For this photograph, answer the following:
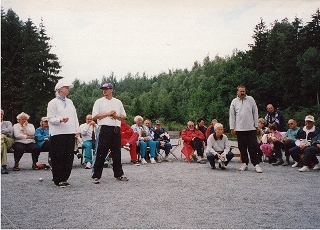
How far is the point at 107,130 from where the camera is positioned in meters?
5.71

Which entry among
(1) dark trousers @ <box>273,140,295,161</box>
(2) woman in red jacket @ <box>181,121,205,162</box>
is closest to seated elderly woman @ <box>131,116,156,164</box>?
(2) woman in red jacket @ <box>181,121,205,162</box>

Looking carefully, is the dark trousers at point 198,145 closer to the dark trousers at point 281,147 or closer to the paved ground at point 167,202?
the dark trousers at point 281,147

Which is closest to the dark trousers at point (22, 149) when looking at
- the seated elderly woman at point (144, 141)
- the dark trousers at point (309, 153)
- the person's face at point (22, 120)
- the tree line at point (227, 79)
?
the person's face at point (22, 120)

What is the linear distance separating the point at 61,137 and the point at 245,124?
11.3 ft

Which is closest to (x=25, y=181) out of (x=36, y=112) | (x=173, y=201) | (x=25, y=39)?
(x=173, y=201)

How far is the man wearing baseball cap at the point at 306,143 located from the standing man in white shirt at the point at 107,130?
3643 millimetres

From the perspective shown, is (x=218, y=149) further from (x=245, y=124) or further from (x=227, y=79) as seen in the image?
(x=227, y=79)

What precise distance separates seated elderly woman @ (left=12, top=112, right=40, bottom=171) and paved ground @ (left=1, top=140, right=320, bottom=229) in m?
1.14

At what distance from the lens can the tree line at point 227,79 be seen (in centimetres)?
2708

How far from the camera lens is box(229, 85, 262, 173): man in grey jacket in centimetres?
688

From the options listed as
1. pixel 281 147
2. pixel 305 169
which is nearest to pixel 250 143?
pixel 305 169

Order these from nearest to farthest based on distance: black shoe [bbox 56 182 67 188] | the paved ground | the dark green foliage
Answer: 1. the paved ground
2. black shoe [bbox 56 182 67 188]
3. the dark green foliage

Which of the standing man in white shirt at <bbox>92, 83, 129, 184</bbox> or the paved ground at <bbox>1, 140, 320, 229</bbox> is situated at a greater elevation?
the standing man in white shirt at <bbox>92, 83, 129, 184</bbox>

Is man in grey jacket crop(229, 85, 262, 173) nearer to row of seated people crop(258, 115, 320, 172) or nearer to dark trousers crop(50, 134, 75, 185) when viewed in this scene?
row of seated people crop(258, 115, 320, 172)
